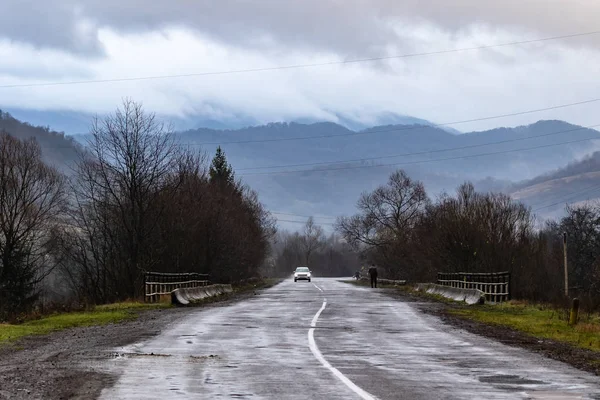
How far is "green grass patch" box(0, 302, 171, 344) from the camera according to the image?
21906mm

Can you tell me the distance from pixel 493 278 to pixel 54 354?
27900 millimetres

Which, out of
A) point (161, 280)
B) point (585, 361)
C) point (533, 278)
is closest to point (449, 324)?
point (585, 361)

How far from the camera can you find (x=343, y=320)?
2609cm

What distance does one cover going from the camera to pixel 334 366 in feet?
46.6

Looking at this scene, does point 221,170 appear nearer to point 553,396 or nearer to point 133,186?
point 133,186

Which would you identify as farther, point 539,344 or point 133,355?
point 539,344

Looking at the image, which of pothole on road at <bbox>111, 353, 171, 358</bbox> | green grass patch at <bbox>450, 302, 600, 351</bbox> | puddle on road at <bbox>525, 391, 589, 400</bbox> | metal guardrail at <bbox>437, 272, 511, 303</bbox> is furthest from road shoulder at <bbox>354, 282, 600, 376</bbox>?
metal guardrail at <bbox>437, 272, 511, 303</bbox>

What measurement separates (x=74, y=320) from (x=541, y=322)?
560 inches

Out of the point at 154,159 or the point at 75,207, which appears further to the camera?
the point at 75,207

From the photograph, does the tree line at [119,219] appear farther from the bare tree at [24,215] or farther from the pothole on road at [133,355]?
the pothole on road at [133,355]

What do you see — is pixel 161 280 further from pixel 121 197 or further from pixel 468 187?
pixel 468 187

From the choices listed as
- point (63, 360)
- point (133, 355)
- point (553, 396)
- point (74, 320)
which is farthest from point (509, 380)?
point (74, 320)

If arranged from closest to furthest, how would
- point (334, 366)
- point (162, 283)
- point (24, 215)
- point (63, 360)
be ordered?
point (334, 366), point (63, 360), point (162, 283), point (24, 215)

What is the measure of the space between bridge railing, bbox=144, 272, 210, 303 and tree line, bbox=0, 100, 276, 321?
4.45 feet
